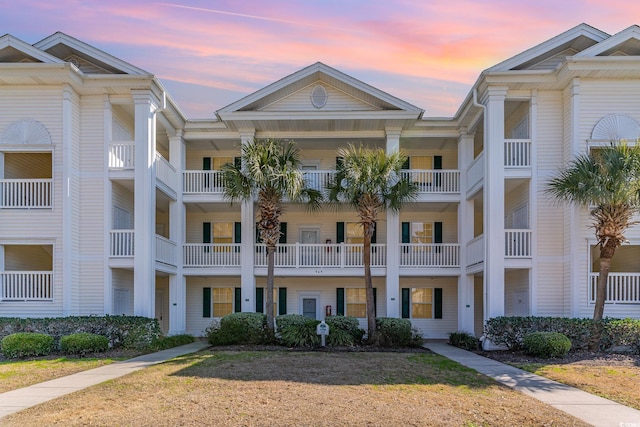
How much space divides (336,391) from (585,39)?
51.0 ft

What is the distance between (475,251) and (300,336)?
7.32m

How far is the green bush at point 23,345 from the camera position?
16391 millimetres

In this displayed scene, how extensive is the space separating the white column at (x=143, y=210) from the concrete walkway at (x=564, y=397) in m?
10.7

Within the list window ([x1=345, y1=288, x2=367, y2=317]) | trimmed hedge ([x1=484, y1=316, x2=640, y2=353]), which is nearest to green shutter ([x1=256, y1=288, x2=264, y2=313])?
window ([x1=345, y1=288, x2=367, y2=317])

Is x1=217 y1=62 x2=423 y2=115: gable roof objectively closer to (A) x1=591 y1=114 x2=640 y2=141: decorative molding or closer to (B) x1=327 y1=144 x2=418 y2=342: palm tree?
(B) x1=327 y1=144 x2=418 y2=342: palm tree

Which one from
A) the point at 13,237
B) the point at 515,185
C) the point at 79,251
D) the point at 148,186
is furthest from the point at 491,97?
the point at 13,237

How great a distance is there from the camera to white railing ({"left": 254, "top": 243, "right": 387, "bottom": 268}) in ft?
77.3

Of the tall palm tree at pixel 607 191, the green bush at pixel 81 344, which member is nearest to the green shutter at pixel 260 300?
the green bush at pixel 81 344

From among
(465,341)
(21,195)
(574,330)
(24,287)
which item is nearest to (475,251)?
(465,341)

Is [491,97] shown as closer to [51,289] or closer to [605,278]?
[605,278]

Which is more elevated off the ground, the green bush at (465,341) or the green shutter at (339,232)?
the green shutter at (339,232)

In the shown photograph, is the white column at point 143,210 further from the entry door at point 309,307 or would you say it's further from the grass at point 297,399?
the entry door at point 309,307

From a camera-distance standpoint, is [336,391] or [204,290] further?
[204,290]

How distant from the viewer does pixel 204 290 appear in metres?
25.9
